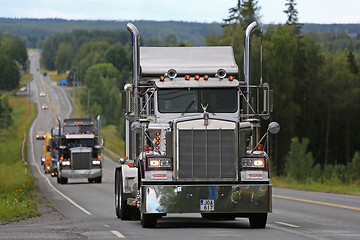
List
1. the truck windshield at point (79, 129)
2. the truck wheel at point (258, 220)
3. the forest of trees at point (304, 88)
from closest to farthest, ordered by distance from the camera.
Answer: the truck wheel at point (258, 220)
the truck windshield at point (79, 129)
the forest of trees at point (304, 88)

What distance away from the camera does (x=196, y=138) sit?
1642cm

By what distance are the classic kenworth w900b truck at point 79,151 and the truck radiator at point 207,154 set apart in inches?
1296

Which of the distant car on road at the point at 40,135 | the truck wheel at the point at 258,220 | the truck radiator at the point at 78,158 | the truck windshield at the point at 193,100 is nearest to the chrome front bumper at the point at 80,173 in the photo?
the truck radiator at the point at 78,158

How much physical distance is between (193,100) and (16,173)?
57.4 m

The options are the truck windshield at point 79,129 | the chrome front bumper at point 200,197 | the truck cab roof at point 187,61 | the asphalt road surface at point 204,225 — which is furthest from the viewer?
the truck windshield at point 79,129

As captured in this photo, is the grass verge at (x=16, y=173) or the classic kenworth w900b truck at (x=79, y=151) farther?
the classic kenworth w900b truck at (x=79, y=151)

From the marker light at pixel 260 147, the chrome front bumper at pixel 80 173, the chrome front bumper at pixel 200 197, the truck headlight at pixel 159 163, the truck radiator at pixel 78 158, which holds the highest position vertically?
the marker light at pixel 260 147

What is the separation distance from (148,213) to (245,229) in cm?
206

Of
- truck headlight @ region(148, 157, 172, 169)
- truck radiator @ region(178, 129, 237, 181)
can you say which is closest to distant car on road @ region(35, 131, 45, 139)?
truck headlight @ region(148, 157, 172, 169)

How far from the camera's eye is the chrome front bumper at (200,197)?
1627cm

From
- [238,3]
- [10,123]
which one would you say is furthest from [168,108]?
[10,123]

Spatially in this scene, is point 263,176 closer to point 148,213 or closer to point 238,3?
point 148,213

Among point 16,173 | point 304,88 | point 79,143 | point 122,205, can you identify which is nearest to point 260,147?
point 122,205

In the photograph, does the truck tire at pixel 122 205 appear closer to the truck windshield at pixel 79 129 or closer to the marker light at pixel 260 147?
the marker light at pixel 260 147
